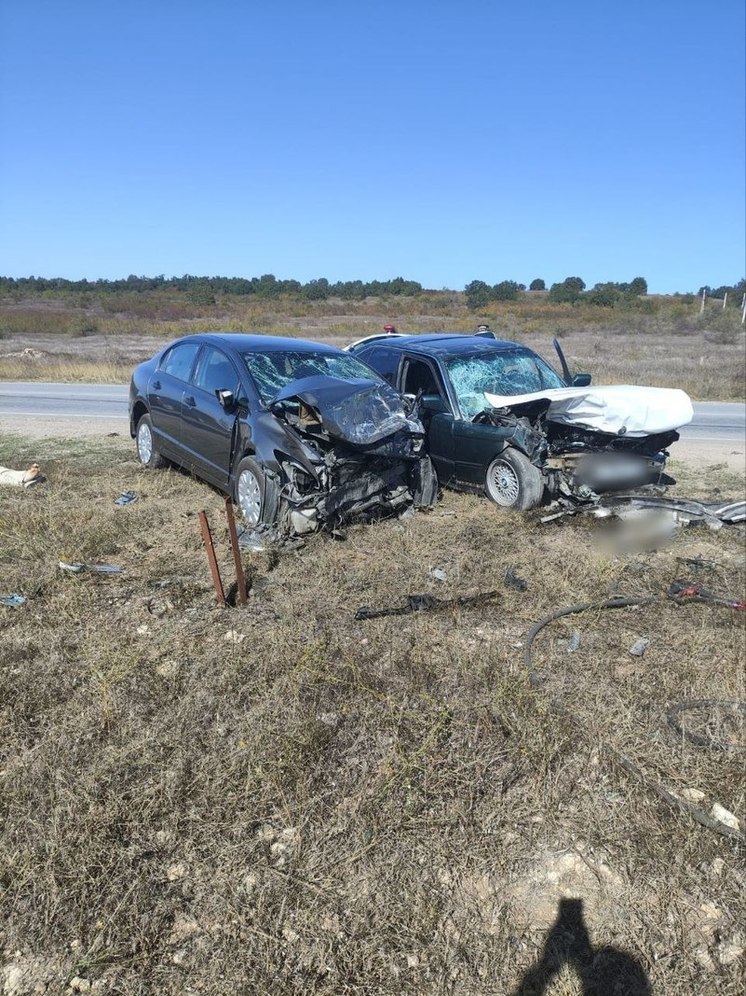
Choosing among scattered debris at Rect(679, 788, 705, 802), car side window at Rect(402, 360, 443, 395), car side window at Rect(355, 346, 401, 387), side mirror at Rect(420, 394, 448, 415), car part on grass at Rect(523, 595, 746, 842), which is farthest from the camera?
car side window at Rect(355, 346, 401, 387)

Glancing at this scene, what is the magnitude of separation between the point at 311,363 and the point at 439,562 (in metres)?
2.59

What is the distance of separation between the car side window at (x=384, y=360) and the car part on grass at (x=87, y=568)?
387 cm

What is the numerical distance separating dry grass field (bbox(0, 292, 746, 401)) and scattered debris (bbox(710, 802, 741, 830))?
15.7 m

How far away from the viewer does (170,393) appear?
7605 mm

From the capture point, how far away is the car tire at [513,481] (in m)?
6.70

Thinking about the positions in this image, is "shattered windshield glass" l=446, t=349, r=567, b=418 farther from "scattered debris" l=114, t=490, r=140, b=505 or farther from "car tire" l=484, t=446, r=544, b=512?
"scattered debris" l=114, t=490, r=140, b=505

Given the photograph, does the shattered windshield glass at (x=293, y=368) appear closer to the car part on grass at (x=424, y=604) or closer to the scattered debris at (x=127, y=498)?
the scattered debris at (x=127, y=498)

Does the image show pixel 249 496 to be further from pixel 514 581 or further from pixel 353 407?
pixel 514 581

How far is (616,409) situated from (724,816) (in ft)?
15.3

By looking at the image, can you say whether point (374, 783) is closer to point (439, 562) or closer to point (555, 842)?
point (555, 842)

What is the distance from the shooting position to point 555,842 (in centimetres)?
274

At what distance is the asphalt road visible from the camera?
12102 millimetres

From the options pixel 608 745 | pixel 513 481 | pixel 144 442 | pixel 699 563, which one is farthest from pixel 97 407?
pixel 608 745

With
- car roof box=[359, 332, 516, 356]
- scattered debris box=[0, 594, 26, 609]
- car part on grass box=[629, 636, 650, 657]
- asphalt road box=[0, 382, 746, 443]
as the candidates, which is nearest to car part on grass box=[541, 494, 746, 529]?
car roof box=[359, 332, 516, 356]
